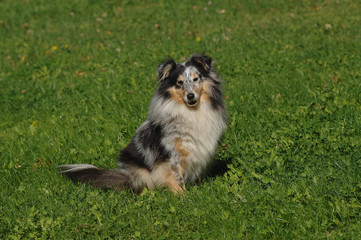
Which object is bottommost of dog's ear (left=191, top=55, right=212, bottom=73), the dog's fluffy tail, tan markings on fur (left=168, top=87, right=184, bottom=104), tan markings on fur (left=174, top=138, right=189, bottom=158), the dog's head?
the dog's fluffy tail

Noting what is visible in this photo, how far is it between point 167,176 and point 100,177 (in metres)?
0.78

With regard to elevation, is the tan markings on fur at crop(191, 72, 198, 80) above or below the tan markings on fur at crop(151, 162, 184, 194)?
above

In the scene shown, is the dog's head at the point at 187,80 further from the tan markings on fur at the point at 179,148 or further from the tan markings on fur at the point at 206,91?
the tan markings on fur at the point at 179,148

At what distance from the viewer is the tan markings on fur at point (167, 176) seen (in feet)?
16.1

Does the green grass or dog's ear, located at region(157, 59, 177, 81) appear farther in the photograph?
dog's ear, located at region(157, 59, 177, 81)

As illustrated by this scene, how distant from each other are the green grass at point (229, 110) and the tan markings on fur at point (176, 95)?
100cm

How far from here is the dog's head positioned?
4.84m

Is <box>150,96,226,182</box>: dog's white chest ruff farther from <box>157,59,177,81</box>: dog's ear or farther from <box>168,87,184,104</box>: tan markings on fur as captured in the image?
<box>157,59,177,81</box>: dog's ear

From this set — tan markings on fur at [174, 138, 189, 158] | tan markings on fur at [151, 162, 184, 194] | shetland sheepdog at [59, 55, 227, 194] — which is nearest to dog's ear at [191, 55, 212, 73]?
shetland sheepdog at [59, 55, 227, 194]

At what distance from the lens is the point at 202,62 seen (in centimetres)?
496

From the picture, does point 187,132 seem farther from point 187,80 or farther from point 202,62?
point 202,62

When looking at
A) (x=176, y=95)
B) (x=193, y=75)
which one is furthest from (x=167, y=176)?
(x=193, y=75)

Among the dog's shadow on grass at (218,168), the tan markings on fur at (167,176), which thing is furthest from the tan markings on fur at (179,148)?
the dog's shadow on grass at (218,168)

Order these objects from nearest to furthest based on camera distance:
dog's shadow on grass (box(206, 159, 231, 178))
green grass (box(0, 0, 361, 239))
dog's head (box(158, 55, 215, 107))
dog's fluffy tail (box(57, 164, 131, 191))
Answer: green grass (box(0, 0, 361, 239)) < dog's head (box(158, 55, 215, 107)) < dog's fluffy tail (box(57, 164, 131, 191)) < dog's shadow on grass (box(206, 159, 231, 178))
